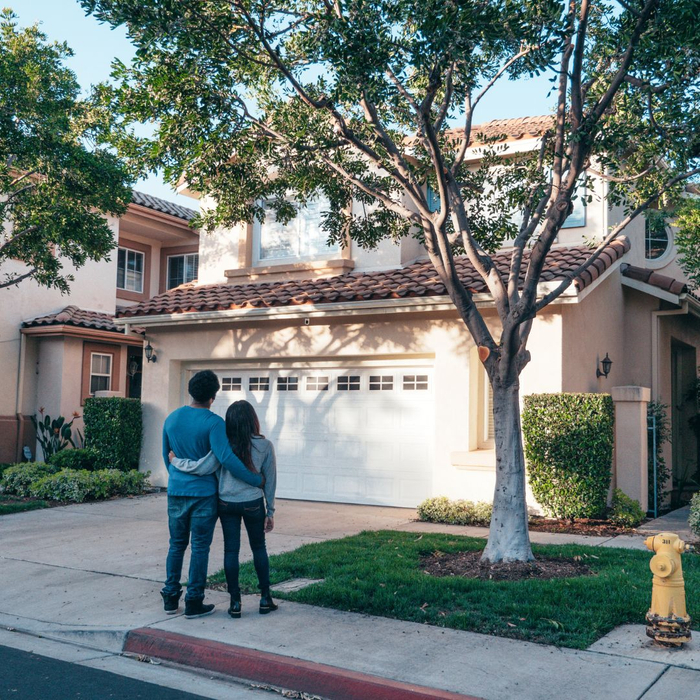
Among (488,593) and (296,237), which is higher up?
(296,237)

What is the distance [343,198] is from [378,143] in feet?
4.61

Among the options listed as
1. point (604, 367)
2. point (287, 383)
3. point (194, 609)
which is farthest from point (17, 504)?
point (604, 367)

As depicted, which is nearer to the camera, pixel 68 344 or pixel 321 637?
pixel 321 637

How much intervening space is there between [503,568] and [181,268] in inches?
732

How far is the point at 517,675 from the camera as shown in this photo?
505cm

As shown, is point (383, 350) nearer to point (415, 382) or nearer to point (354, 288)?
point (415, 382)

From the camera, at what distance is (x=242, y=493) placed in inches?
245

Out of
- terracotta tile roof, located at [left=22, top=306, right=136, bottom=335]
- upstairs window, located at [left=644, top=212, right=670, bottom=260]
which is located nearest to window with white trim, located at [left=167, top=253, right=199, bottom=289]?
terracotta tile roof, located at [left=22, top=306, right=136, bottom=335]

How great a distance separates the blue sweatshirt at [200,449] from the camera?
242 inches

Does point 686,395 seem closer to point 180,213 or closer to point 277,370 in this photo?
point 277,370

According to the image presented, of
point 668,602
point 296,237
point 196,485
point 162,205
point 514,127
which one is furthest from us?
point 162,205

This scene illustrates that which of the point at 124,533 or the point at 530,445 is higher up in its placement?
the point at 530,445

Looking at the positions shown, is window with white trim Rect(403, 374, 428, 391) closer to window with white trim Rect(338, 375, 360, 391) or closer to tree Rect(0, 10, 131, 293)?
window with white trim Rect(338, 375, 360, 391)

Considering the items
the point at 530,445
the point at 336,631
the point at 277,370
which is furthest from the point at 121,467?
the point at 336,631
